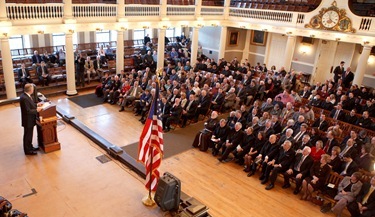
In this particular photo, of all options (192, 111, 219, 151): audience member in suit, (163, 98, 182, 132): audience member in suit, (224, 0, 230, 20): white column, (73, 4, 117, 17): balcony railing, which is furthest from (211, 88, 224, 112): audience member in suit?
(224, 0, 230, 20): white column

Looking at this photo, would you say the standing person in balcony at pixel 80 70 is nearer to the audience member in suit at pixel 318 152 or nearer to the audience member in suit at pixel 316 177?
the audience member in suit at pixel 318 152

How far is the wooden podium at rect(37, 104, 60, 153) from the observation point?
6936mm

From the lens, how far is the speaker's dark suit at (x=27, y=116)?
661 cm

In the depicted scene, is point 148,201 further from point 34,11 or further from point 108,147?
point 34,11

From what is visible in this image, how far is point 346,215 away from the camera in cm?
679

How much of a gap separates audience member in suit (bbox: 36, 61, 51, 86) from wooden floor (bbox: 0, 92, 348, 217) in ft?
13.5

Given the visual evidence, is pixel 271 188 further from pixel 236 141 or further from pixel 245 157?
pixel 236 141

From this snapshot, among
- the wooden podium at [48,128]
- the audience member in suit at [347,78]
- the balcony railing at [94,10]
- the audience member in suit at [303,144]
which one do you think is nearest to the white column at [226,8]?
the balcony railing at [94,10]

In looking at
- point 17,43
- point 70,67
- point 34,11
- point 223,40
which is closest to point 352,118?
point 223,40

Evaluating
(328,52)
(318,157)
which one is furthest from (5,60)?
(328,52)

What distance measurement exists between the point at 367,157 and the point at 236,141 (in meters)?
3.04

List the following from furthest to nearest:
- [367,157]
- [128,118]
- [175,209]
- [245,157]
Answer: [128,118]
[245,157]
[367,157]
[175,209]

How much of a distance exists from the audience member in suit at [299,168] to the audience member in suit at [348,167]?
0.78 meters

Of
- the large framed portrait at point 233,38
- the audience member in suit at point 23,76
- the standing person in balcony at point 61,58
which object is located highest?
the large framed portrait at point 233,38
